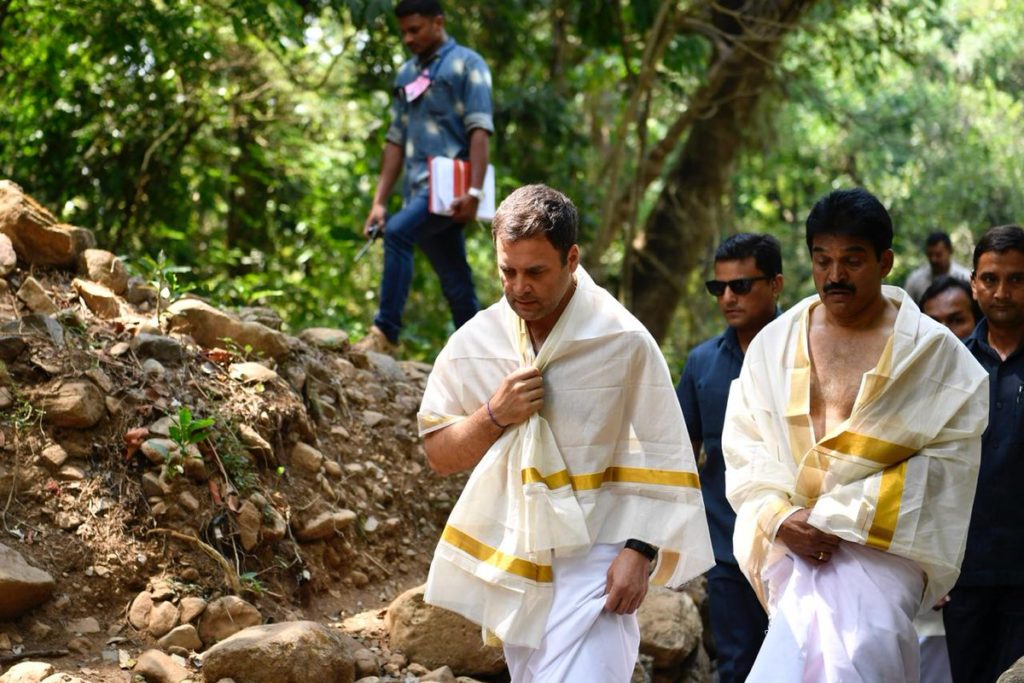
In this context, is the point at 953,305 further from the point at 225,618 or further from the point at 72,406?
the point at 72,406

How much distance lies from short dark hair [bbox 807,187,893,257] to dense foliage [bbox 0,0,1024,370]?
12.7 feet

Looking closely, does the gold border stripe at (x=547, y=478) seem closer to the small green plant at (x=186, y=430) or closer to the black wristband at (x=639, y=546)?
the black wristband at (x=639, y=546)

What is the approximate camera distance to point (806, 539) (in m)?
3.54

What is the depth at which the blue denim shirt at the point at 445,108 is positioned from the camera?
666 centimetres

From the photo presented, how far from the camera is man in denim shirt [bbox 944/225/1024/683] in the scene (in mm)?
4090

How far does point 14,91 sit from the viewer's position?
325 inches

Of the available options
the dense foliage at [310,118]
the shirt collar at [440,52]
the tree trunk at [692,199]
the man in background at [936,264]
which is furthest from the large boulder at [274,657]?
the tree trunk at [692,199]

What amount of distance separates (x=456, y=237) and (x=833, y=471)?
369 cm

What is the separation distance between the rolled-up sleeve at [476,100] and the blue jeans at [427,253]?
50 cm

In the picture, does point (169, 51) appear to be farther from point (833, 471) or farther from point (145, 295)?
point (833, 471)

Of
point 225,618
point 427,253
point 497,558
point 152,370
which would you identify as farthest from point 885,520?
point 427,253

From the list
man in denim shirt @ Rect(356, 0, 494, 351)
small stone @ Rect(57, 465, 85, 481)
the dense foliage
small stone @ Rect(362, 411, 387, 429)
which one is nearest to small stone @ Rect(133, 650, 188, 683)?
small stone @ Rect(57, 465, 85, 481)

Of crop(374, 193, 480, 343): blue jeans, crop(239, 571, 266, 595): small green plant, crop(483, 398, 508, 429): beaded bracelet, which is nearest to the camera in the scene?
crop(483, 398, 508, 429): beaded bracelet

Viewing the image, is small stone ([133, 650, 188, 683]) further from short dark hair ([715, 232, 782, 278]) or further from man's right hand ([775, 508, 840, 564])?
short dark hair ([715, 232, 782, 278])
